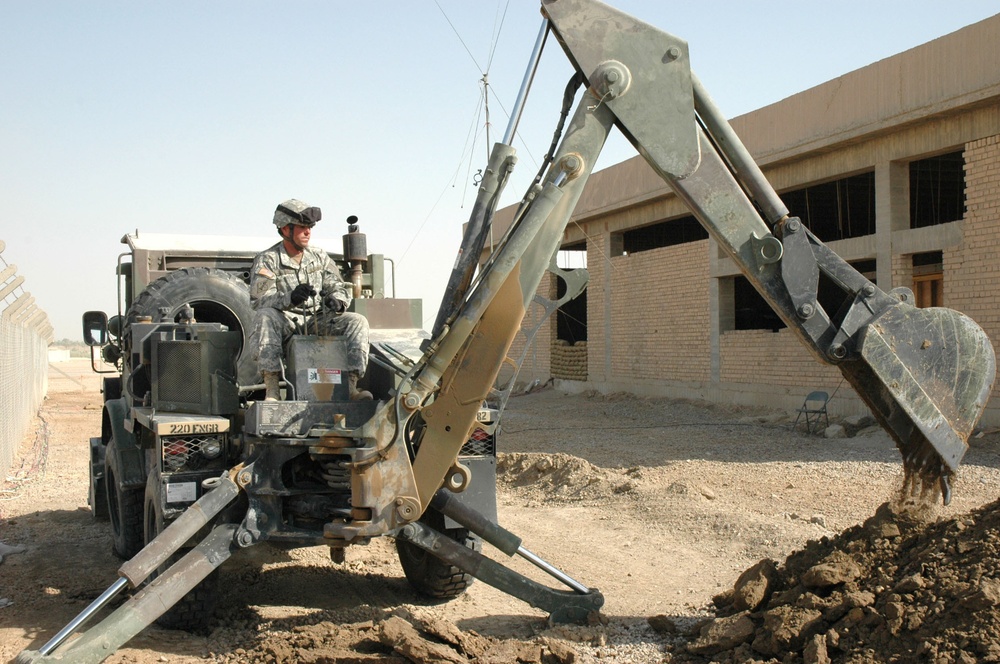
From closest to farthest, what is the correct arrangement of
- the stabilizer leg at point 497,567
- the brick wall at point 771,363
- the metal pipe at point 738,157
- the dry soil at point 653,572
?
the dry soil at point 653,572 < the metal pipe at point 738,157 < the stabilizer leg at point 497,567 < the brick wall at point 771,363

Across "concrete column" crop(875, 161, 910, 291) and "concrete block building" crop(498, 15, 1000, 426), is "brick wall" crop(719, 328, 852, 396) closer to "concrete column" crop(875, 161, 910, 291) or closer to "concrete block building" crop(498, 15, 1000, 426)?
"concrete block building" crop(498, 15, 1000, 426)

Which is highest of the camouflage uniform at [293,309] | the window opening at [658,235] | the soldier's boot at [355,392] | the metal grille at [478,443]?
the window opening at [658,235]

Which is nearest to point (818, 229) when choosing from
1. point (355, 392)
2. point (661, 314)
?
point (661, 314)

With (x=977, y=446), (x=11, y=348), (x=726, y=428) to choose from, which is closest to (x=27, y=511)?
(x=11, y=348)

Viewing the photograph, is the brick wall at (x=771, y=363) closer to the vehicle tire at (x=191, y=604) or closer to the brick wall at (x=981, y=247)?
the brick wall at (x=981, y=247)

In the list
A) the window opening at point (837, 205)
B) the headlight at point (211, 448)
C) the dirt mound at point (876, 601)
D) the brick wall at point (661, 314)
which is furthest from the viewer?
the brick wall at point (661, 314)

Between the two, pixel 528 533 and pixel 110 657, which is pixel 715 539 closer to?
pixel 528 533

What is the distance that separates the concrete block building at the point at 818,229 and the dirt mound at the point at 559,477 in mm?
3331

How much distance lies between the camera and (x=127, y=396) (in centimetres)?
700

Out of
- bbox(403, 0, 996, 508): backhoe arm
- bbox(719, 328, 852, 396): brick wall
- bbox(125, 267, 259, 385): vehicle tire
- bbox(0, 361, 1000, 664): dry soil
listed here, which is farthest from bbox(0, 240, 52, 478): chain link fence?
bbox(719, 328, 852, 396): brick wall

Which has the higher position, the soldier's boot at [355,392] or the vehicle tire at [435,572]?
the soldier's boot at [355,392]

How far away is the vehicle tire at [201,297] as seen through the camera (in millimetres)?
6977

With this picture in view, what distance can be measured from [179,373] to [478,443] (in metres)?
2.02

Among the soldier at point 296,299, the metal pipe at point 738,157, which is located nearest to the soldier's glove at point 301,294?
the soldier at point 296,299
